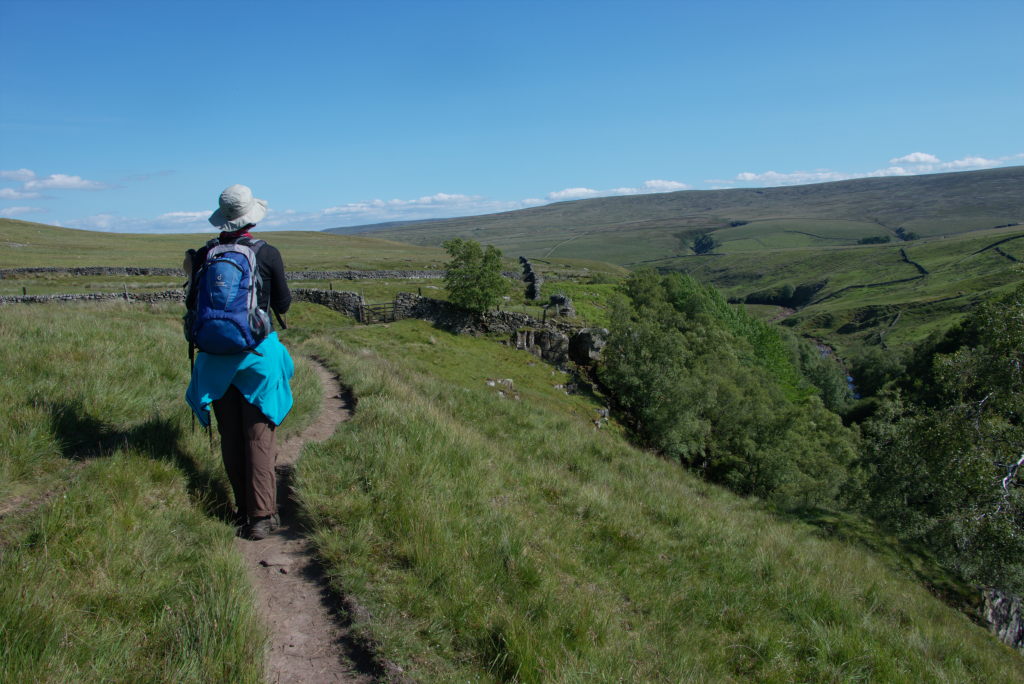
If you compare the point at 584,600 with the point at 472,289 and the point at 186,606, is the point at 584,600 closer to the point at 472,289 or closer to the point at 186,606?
the point at 186,606

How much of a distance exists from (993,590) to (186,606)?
1758cm

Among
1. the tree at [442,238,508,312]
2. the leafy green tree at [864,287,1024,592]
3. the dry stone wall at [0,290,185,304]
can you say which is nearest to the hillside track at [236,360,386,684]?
the leafy green tree at [864,287,1024,592]

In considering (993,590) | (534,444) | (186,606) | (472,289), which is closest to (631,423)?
(472,289)

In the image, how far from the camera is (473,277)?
34.1m

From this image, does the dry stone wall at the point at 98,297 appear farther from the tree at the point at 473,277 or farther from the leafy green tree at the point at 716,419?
the leafy green tree at the point at 716,419

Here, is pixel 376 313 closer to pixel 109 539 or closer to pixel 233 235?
pixel 233 235

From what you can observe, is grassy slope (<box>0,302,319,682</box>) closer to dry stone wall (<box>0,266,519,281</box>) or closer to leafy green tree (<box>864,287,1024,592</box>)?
leafy green tree (<box>864,287,1024,592</box>)

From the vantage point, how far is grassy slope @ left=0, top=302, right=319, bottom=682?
2.81 metres

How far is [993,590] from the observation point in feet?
42.8

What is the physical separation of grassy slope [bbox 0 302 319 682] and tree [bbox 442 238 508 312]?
2771cm

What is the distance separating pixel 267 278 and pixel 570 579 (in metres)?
3.90

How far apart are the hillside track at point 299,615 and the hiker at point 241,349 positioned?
0.31 metres

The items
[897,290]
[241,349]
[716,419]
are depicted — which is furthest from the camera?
[897,290]

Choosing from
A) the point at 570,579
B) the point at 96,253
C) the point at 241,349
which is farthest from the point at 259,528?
the point at 96,253
